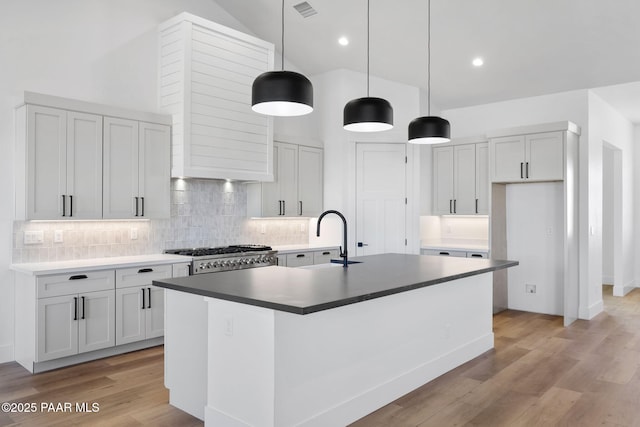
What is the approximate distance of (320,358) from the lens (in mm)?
2816

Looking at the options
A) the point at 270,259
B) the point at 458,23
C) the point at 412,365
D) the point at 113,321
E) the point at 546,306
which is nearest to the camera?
the point at 412,365

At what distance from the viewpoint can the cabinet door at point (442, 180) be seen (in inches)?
274

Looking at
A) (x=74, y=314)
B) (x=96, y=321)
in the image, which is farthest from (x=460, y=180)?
(x=74, y=314)

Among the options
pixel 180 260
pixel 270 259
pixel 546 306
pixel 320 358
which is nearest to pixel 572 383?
pixel 320 358

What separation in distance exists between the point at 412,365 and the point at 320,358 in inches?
43.6

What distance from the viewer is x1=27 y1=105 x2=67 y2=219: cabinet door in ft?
13.3

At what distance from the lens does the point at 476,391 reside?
141 inches

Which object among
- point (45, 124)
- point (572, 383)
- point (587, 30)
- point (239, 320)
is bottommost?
point (572, 383)

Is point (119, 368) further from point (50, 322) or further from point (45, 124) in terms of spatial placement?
point (45, 124)

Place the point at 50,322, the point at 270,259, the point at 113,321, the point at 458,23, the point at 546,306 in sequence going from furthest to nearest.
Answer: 1. the point at 546,306
2. the point at 270,259
3. the point at 458,23
4. the point at 113,321
5. the point at 50,322

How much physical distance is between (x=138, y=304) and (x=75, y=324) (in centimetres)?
57

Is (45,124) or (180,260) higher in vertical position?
(45,124)

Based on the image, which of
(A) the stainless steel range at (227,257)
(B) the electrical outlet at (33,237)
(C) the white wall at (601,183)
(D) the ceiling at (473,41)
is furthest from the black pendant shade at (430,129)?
(B) the electrical outlet at (33,237)

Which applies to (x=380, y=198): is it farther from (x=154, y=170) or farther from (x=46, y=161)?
(x=46, y=161)
